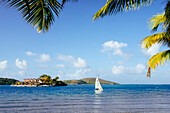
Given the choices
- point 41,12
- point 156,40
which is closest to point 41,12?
point 41,12

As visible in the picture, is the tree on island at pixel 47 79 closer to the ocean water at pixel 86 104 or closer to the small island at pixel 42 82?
the small island at pixel 42 82

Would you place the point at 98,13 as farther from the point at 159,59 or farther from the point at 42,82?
the point at 42,82

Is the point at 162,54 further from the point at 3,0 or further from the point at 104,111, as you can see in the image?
the point at 104,111

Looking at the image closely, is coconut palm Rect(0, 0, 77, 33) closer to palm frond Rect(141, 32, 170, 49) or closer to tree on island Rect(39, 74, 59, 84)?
palm frond Rect(141, 32, 170, 49)

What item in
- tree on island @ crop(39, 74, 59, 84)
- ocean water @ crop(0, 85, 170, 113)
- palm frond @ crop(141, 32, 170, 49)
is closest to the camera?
palm frond @ crop(141, 32, 170, 49)

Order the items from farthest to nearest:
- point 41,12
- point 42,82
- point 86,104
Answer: point 42,82 → point 86,104 → point 41,12

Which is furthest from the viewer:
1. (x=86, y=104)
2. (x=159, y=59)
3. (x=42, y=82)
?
(x=42, y=82)

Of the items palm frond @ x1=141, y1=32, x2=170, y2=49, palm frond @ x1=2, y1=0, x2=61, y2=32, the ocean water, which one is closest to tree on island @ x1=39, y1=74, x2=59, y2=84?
the ocean water

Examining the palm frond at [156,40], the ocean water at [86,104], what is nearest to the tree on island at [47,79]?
the ocean water at [86,104]

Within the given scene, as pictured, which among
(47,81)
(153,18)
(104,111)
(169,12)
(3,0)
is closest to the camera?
(3,0)

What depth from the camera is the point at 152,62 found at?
580 centimetres

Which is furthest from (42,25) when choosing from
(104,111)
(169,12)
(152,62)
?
(104,111)

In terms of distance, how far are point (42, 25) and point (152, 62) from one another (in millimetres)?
3928

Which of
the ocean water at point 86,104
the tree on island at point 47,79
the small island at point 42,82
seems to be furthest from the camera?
the tree on island at point 47,79
